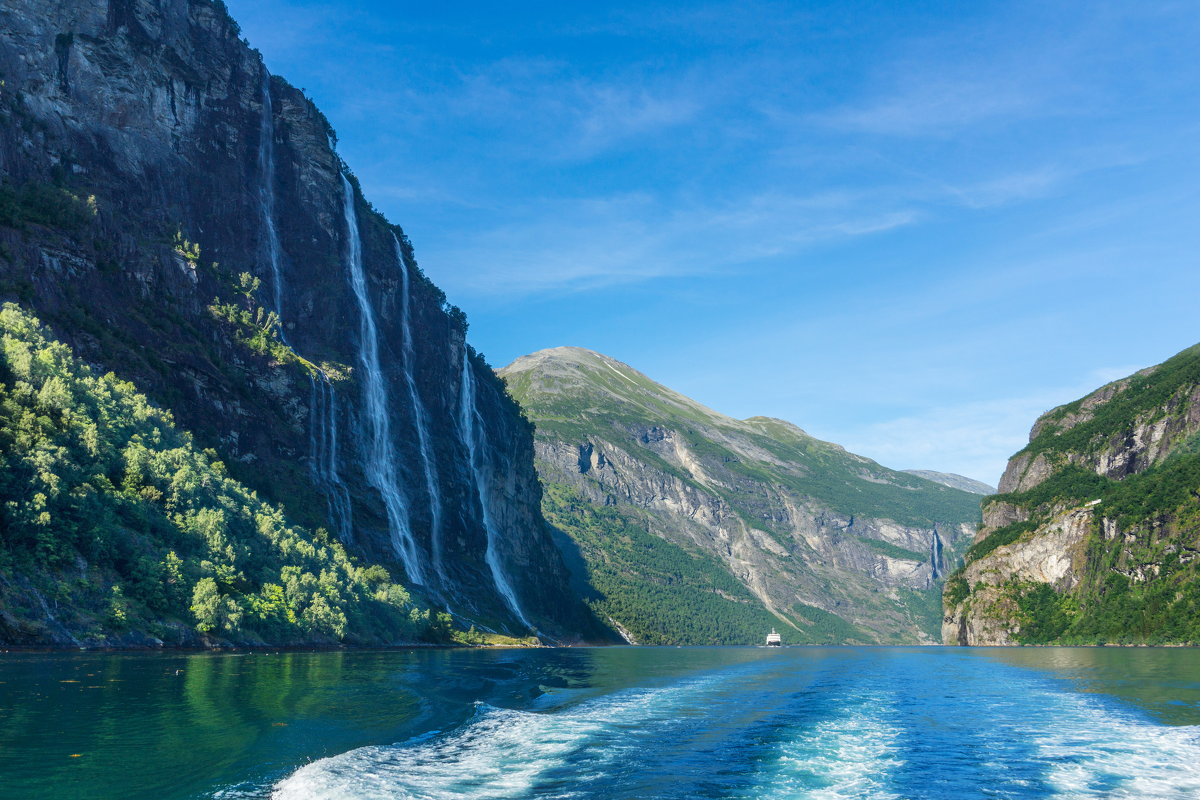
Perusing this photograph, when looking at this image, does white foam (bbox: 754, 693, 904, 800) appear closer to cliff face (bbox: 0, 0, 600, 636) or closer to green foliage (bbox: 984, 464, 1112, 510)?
cliff face (bbox: 0, 0, 600, 636)

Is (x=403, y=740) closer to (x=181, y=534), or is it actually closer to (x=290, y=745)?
(x=290, y=745)

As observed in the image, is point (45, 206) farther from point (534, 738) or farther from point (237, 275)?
point (534, 738)

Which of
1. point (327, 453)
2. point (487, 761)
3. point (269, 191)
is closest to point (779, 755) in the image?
point (487, 761)

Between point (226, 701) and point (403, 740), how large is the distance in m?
8.18

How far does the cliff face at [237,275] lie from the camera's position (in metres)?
83.6

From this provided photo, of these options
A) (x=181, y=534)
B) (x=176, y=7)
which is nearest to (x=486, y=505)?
(x=176, y=7)

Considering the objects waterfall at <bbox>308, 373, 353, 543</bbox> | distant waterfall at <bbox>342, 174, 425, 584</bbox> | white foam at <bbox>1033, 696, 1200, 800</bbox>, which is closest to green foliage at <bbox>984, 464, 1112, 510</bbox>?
distant waterfall at <bbox>342, 174, 425, 584</bbox>

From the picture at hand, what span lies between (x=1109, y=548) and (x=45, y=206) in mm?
174590

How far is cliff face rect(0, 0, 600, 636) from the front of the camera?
8356cm

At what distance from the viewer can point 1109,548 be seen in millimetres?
154000

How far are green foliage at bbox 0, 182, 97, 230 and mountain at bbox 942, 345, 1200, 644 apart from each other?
6172 inches

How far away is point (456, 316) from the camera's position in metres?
176

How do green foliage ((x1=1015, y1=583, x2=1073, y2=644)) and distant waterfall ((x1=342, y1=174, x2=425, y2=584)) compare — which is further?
green foliage ((x1=1015, y1=583, x2=1073, y2=644))

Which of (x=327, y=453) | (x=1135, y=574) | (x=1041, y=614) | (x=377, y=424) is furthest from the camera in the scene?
(x=1041, y=614)
